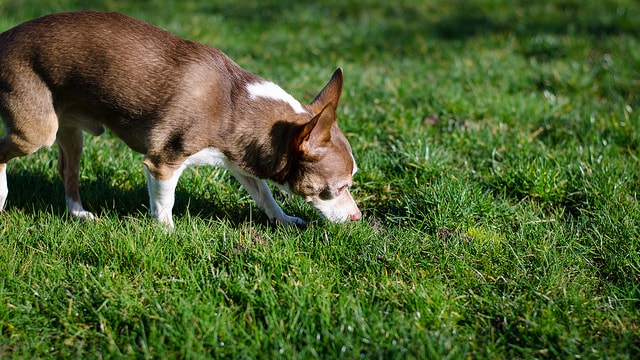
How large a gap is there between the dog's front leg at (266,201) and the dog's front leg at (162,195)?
1.57ft

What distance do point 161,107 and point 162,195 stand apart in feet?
1.84

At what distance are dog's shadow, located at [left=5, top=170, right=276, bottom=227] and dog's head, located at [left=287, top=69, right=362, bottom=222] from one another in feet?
1.51

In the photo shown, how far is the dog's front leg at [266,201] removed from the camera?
175 inches

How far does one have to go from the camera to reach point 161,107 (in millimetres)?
3943

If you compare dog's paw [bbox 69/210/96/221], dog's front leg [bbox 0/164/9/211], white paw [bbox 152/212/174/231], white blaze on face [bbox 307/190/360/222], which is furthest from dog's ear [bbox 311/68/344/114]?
dog's front leg [bbox 0/164/9/211]

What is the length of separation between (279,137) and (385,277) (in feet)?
3.70

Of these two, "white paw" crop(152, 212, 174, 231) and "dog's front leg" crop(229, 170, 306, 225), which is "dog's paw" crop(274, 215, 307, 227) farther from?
"white paw" crop(152, 212, 174, 231)

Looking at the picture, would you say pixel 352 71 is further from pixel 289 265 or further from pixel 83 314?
pixel 83 314

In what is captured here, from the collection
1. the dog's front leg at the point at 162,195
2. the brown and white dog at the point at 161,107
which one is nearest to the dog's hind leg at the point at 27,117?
the brown and white dog at the point at 161,107

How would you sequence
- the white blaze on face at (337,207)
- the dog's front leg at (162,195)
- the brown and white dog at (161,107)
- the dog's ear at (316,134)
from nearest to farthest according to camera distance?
1. the dog's ear at (316,134)
2. the brown and white dog at (161,107)
3. the dog's front leg at (162,195)
4. the white blaze on face at (337,207)

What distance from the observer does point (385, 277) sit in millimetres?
3625

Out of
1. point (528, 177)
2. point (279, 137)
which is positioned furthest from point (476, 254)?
point (279, 137)

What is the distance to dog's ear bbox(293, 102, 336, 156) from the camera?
3.75 meters

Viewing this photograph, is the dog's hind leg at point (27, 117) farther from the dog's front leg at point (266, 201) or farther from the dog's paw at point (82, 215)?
the dog's front leg at point (266, 201)
